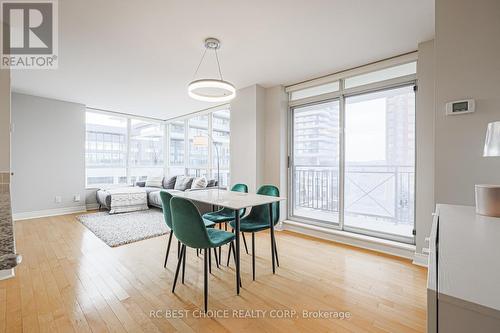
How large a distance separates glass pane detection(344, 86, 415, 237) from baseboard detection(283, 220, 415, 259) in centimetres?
22

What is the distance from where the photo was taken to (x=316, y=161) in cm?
392

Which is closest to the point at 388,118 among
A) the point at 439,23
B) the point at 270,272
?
the point at 439,23

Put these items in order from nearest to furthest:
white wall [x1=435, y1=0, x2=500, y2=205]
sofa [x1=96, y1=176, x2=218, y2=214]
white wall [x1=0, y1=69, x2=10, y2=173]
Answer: white wall [x1=435, y1=0, x2=500, y2=205] → white wall [x1=0, y1=69, x2=10, y2=173] → sofa [x1=96, y1=176, x2=218, y2=214]

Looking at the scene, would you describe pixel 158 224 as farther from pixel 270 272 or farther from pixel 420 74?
pixel 420 74

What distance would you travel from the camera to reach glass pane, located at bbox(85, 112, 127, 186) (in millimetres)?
5813

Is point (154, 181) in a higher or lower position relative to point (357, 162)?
lower

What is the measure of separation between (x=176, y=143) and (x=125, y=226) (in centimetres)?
346

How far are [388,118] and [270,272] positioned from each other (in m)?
2.66

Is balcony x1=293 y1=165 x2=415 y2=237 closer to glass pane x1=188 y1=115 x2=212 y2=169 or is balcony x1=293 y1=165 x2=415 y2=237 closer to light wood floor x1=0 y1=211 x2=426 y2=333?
light wood floor x1=0 y1=211 x2=426 y2=333

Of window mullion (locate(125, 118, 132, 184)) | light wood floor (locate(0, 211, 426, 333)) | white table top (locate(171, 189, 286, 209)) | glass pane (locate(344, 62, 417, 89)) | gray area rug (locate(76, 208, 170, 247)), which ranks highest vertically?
glass pane (locate(344, 62, 417, 89))

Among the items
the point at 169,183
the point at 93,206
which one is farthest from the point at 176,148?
the point at 93,206

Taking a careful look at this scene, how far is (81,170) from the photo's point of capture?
18.0 ft

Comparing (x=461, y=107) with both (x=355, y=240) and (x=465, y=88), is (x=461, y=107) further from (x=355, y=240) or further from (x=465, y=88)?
(x=355, y=240)

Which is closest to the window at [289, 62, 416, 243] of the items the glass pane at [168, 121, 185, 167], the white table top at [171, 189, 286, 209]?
the white table top at [171, 189, 286, 209]
